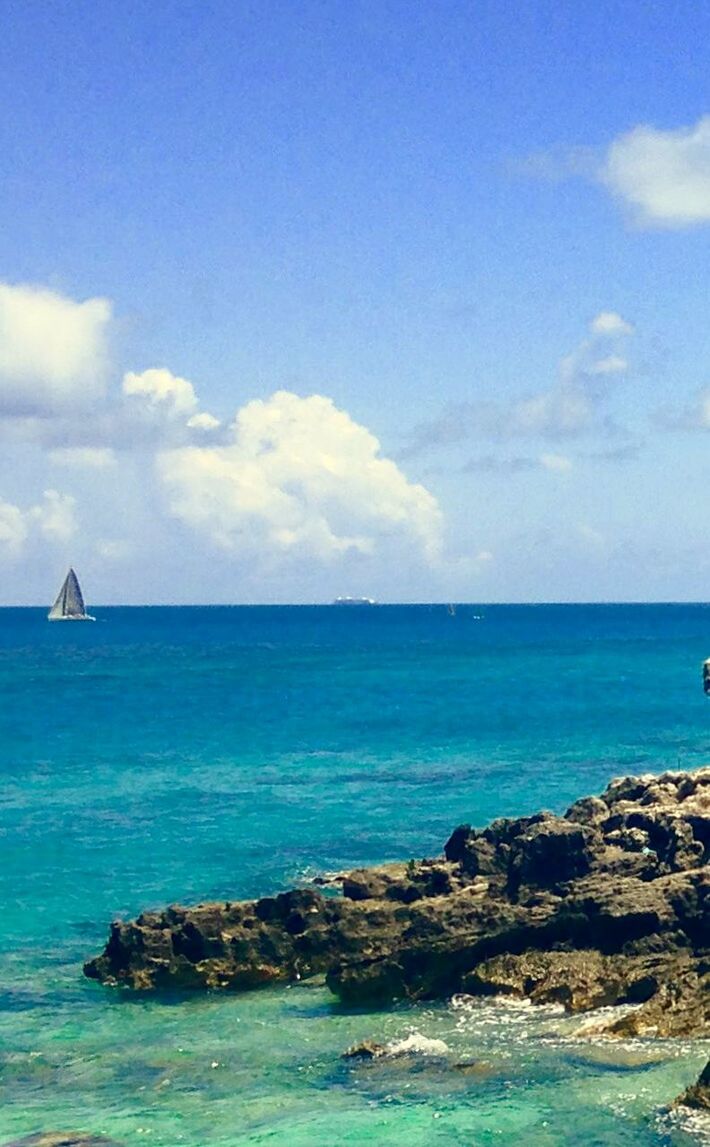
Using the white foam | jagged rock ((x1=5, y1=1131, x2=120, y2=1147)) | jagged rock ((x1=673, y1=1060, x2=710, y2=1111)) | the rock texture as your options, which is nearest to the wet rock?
the white foam

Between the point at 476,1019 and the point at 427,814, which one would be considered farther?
the point at 427,814

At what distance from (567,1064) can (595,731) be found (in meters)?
59.3

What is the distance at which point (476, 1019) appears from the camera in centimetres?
3106

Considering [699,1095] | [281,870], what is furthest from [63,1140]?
[281,870]

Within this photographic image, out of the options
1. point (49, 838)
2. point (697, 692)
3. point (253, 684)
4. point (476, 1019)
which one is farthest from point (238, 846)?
point (253, 684)

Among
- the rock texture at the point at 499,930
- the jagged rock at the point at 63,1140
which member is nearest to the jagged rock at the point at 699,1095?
the rock texture at the point at 499,930

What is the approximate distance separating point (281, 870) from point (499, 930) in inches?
607

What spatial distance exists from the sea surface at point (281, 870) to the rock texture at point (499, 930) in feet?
3.60

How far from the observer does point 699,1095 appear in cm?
2505

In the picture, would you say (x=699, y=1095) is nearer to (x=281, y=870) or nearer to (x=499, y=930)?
(x=499, y=930)

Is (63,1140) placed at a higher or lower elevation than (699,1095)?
lower

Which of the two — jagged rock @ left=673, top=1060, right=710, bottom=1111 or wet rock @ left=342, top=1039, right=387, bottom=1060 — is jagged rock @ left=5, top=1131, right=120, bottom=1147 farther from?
jagged rock @ left=673, top=1060, right=710, bottom=1111

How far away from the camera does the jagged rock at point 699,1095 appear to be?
24891mm

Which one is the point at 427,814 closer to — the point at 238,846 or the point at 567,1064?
the point at 238,846
